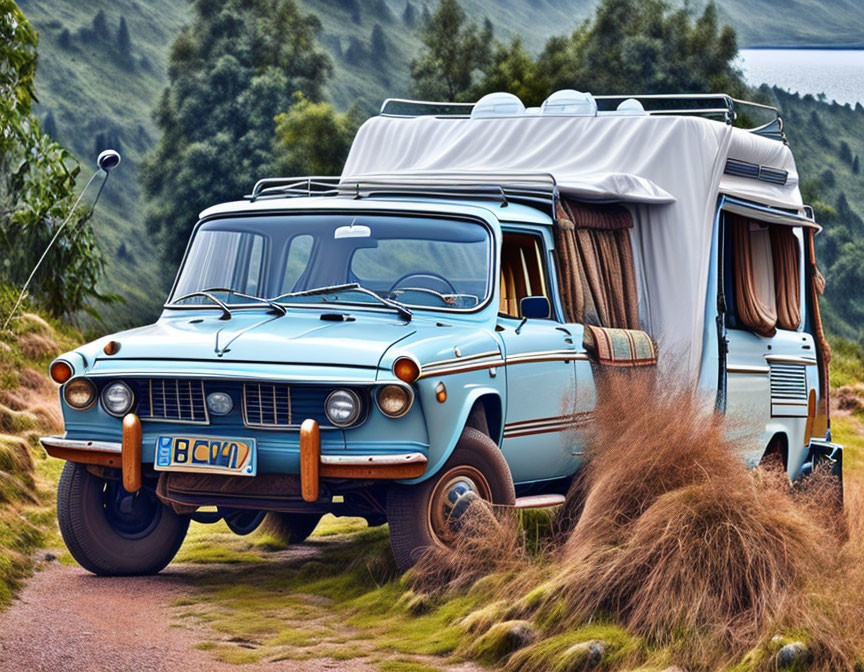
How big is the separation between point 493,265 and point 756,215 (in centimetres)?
341

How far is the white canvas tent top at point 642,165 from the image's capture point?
10.9 metres

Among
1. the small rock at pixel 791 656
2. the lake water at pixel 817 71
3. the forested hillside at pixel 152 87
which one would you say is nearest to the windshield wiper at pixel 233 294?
the small rock at pixel 791 656

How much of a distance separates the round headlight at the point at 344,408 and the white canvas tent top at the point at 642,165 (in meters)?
2.56

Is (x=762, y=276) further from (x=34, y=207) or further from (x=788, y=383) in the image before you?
(x=34, y=207)

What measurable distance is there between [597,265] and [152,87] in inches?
5008

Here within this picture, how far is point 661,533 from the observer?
7.41m

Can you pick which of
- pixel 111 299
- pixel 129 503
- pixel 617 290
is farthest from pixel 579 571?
pixel 111 299

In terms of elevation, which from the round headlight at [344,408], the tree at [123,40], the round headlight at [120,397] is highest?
the tree at [123,40]

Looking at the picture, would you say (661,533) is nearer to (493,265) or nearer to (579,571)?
(579,571)

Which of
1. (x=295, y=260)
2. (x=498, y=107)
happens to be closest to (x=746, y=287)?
(x=498, y=107)

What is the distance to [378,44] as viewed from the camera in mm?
167750

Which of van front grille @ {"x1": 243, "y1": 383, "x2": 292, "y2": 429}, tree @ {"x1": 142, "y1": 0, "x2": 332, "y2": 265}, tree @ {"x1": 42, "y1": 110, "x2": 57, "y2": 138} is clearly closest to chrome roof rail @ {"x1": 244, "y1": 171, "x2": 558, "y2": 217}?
van front grille @ {"x1": 243, "y1": 383, "x2": 292, "y2": 429}

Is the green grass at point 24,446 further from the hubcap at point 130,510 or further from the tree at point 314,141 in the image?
the tree at point 314,141

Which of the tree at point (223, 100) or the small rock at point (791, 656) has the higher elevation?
the tree at point (223, 100)
